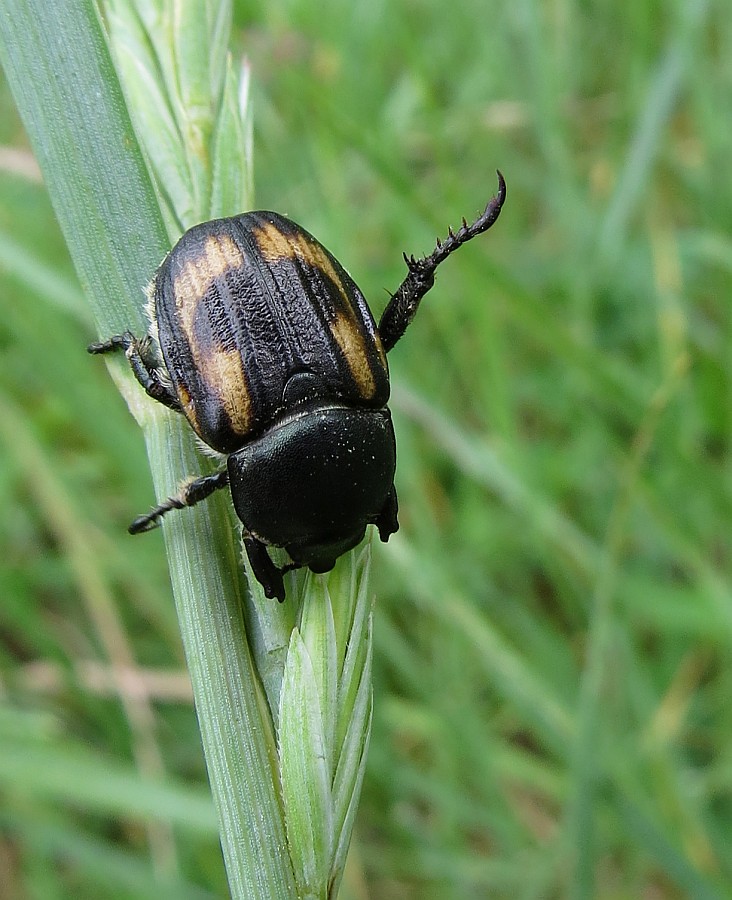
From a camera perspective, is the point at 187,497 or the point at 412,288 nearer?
the point at 187,497

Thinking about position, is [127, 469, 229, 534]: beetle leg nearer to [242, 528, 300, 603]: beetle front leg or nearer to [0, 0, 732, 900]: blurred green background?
[242, 528, 300, 603]: beetle front leg

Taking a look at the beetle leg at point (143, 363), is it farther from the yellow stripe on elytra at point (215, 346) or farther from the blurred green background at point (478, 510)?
the blurred green background at point (478, 510)

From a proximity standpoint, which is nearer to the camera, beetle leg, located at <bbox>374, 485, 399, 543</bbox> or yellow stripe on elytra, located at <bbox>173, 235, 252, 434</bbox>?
yellow stripe on elytra, located at <bbox>173, 235, 252, 434</bbox>

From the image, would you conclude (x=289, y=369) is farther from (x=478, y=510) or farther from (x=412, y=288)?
(x=478, y=510)

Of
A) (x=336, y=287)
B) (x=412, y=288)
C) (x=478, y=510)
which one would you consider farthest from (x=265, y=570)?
(x=478, y=510)

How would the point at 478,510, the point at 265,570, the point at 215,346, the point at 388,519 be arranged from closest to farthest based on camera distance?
1. the point at 265,570
2. the point at 215,346
3. the point at 388,519
4. the point at 478,510

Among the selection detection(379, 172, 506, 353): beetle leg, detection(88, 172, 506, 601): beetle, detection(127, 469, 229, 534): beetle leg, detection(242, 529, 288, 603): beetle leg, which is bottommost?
detection(242, 529, 288, 603): beetle leg

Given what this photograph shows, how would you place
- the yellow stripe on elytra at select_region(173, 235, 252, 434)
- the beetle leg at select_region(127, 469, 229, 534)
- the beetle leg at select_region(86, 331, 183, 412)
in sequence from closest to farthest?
1. the beetle leg at select_region(127, 469, 229, 534)
2. the beetle leg at select_region(86, 331, 183, 412)
3. the yellow stripe on elytra at select_region(173, 235, 252, 434)

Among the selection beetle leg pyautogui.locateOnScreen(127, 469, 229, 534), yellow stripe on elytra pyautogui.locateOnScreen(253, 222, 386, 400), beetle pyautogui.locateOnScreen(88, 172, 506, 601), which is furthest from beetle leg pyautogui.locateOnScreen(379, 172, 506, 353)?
beetle leg pyautogui.locateOnScreen(127, 469, 229, 534)
